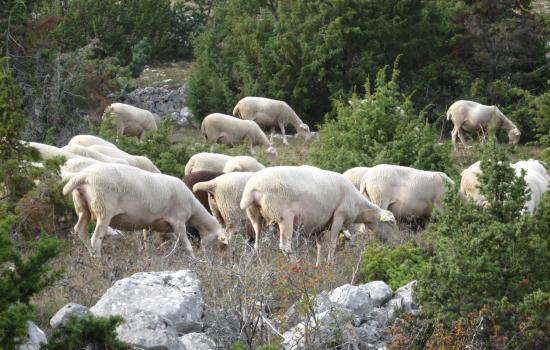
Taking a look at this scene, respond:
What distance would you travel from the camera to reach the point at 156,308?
8.19 metres

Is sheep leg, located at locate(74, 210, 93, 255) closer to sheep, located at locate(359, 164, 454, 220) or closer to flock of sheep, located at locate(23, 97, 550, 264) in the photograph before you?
flock of sheep, located at locate(23, 97, 550, 264)

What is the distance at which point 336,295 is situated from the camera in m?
9.00

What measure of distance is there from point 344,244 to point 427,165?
18.1 feet

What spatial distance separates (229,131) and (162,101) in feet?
33.4

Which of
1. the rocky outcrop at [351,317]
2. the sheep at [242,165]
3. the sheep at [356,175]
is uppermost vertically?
the rocky outcrop at [351,317]

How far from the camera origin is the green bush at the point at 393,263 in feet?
33.8

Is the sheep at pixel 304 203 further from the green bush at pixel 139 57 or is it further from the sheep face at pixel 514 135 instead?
the green bush at pixel 139 57

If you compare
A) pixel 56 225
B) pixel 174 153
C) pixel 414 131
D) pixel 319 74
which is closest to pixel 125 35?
pixel 319 74

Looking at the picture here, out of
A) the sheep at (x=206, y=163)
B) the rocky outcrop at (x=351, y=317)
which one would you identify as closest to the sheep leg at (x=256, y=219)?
the rocky outcrop at (x=351, y=317)

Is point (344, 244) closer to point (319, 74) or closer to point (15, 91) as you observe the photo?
point (15, 91)

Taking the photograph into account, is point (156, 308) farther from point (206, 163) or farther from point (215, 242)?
point (206, 163)

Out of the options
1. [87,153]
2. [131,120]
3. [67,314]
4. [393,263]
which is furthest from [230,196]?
[131,120]

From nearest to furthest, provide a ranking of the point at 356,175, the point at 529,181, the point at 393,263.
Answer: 1. the point at 393,263
2. the point at 529,181
3. the point at 356,175

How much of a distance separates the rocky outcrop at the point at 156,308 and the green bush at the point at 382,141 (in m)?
9.96
